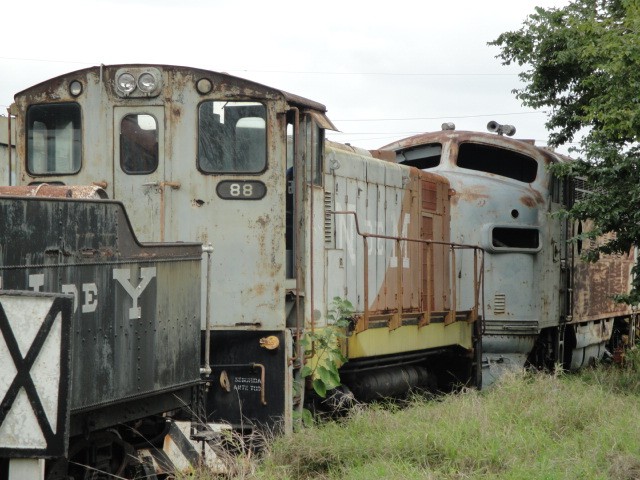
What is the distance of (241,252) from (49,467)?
308cm

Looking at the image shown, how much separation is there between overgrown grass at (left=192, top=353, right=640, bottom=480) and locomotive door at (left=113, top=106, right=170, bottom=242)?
2.19 m

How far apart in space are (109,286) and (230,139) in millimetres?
2683

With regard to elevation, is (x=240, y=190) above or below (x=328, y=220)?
above

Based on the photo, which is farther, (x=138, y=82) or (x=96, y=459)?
(x=138, y=82)

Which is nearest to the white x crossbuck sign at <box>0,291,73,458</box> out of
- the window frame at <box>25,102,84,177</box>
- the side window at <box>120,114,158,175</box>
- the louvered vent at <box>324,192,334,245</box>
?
Answer: the side window at <box>120,114,158,175</box>

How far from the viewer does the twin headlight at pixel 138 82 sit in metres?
8.50

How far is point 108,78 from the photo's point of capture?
28.1 ft

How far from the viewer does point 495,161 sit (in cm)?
1490

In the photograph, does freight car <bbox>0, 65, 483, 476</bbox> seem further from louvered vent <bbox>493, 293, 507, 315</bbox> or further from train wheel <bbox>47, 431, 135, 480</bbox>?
louvered vent <bbox>493, 293, 507, 315</bbox>

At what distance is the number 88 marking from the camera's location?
8.49 m

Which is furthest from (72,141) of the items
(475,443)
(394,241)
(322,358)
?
(394,241)

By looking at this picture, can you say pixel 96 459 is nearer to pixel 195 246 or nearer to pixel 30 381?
pixel 195 246

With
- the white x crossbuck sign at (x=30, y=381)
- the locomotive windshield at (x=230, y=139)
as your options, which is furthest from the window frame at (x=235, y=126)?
the white x crossbuck sign at (x=30, y=381)

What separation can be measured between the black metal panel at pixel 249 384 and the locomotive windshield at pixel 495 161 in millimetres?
7101
